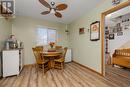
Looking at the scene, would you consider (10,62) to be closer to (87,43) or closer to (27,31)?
(27,31)

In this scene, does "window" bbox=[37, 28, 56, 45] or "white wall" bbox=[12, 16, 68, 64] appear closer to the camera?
"white wall" bbox=[12, 16, 68, 64]

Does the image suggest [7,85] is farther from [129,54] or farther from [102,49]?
[129,54]

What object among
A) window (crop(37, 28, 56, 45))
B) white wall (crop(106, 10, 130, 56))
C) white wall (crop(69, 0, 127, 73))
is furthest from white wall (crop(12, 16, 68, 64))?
white wall (crop(106, 10, 130, 56))

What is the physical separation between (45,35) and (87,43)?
2369 mm

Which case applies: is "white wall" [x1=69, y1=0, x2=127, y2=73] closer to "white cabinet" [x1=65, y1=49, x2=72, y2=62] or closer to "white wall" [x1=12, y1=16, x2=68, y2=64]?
"white cabinet" [x1=65, y1=49, x2=72, y2=62]

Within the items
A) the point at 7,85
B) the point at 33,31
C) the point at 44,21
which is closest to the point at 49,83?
the point at 7,85

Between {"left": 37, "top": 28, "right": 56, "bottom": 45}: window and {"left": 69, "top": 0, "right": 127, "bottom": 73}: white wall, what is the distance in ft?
3.79

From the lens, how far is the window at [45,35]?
17.1 feet

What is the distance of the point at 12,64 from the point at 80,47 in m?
3.04

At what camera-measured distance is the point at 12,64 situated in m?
3.29

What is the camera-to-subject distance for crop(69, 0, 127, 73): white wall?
3.46 m

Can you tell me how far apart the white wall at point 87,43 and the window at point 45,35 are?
3.79 feet

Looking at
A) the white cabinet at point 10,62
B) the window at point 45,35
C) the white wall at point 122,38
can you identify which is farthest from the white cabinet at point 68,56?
the white cabinet at point 10,62

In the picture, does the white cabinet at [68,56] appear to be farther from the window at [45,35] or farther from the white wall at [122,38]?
the white wall at [122,38]
